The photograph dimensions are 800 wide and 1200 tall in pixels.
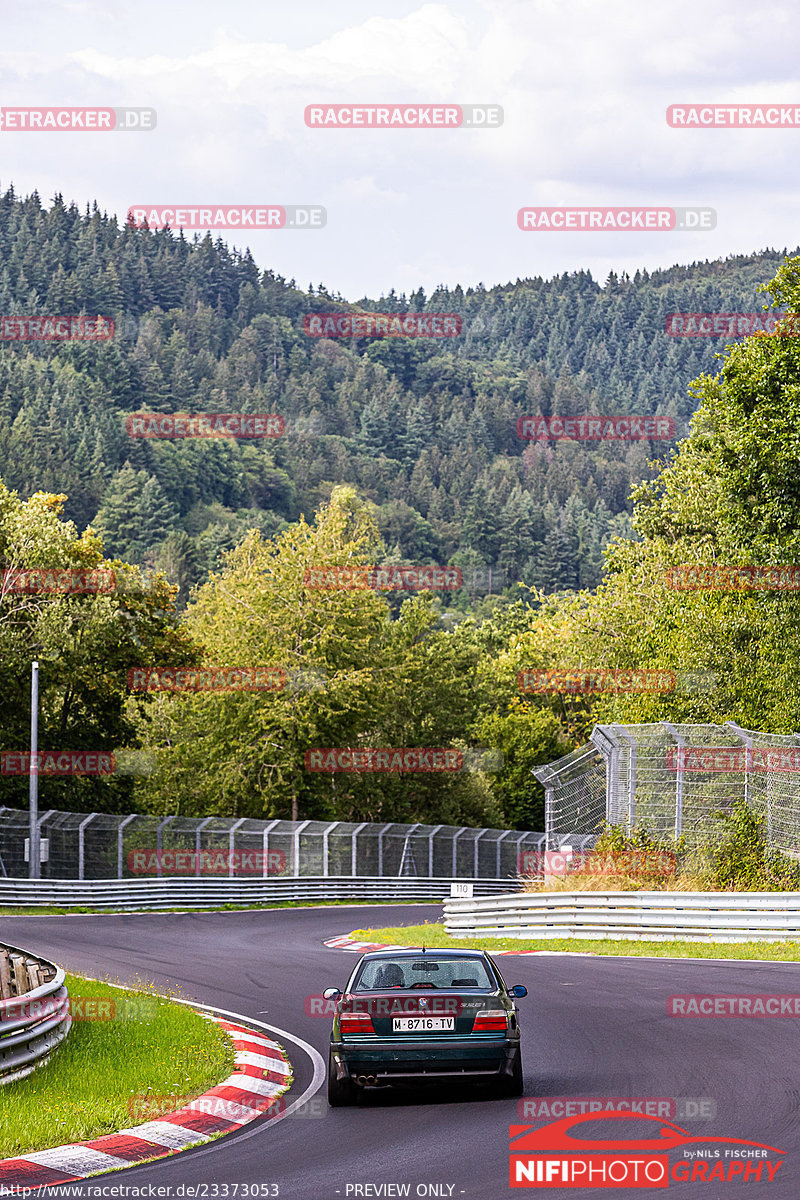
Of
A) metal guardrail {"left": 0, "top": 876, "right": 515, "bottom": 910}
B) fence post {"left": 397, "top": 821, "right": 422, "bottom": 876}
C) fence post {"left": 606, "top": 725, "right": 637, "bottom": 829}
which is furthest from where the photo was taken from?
fence post {"left": 397, "top": 821, "right": 422, "bottom": 876}

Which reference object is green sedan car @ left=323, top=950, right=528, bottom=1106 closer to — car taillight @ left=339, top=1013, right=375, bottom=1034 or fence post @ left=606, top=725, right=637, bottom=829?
car taillight @ left=339, top=1013, right=375, bottom=1034

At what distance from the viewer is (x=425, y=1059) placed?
10609 millimetres

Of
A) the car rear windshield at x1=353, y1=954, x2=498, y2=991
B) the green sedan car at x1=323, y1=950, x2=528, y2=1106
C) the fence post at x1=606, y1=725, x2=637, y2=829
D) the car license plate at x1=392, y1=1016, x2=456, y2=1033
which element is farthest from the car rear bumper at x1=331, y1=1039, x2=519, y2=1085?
the fence post at x1=606, y1=725, x2=637, y2=829

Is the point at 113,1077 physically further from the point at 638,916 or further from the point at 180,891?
the point at 180,891

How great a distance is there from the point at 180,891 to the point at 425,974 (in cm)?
2996

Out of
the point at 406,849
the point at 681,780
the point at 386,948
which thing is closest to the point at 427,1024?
the point at 386,948

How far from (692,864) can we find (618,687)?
79.1 feet

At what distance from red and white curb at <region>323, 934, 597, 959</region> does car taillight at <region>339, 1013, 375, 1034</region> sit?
446 inches

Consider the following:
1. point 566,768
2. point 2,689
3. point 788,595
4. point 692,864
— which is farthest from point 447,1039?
point 2,689

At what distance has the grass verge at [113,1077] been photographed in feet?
Result: 31.8

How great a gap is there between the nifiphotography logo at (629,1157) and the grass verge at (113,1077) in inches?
112

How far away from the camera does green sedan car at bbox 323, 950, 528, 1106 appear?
10.6m

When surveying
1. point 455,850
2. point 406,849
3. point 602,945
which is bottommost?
point 455,850

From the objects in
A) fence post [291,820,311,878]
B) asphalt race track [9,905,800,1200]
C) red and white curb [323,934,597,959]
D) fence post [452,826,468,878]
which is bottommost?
fence post [452,826,468,878]
